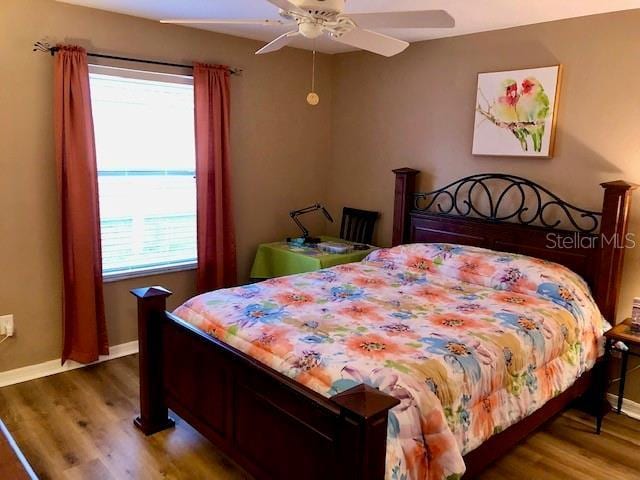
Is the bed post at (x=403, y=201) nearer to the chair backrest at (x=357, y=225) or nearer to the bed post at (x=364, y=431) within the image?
the chair backrest at (x=357, y=225)

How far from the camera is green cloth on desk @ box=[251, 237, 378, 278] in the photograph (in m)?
3.93

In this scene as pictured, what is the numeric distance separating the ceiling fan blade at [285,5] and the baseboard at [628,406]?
2.94m

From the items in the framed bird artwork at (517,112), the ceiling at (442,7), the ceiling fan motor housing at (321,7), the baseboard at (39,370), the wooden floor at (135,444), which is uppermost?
the ceiling at (442,7)

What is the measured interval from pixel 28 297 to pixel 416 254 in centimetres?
256

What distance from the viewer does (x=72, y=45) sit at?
318 centimetres

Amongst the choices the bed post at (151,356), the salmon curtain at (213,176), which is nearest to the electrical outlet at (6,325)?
the bed post at (151,356)

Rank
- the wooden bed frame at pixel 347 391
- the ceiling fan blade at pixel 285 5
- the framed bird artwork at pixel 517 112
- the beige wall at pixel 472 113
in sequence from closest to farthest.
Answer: the wooden bed frame at pixel 347 391 < the ceiling fan blade at pixel 285 5 < the beige wall at pixel 472 113 < the framed bird artwork at pixel 517 112

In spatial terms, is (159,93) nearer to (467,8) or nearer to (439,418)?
(467,8)

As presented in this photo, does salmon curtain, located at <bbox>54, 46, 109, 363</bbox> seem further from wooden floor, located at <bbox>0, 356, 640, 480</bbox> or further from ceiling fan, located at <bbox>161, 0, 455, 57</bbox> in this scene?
ceiling fan, located at <bbox>161, 0, 455, 57</bbox>

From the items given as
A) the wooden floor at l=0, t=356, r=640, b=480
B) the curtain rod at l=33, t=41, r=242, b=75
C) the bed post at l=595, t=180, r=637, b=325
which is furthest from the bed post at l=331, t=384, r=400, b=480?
the curtain rod at l=33, t=41, r=242, b=75

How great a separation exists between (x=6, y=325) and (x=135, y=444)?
1.27 metres

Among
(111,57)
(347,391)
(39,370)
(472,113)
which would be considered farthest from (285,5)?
(39,370)

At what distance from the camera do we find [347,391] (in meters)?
1.63

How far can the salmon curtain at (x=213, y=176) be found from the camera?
3791 millimetres
